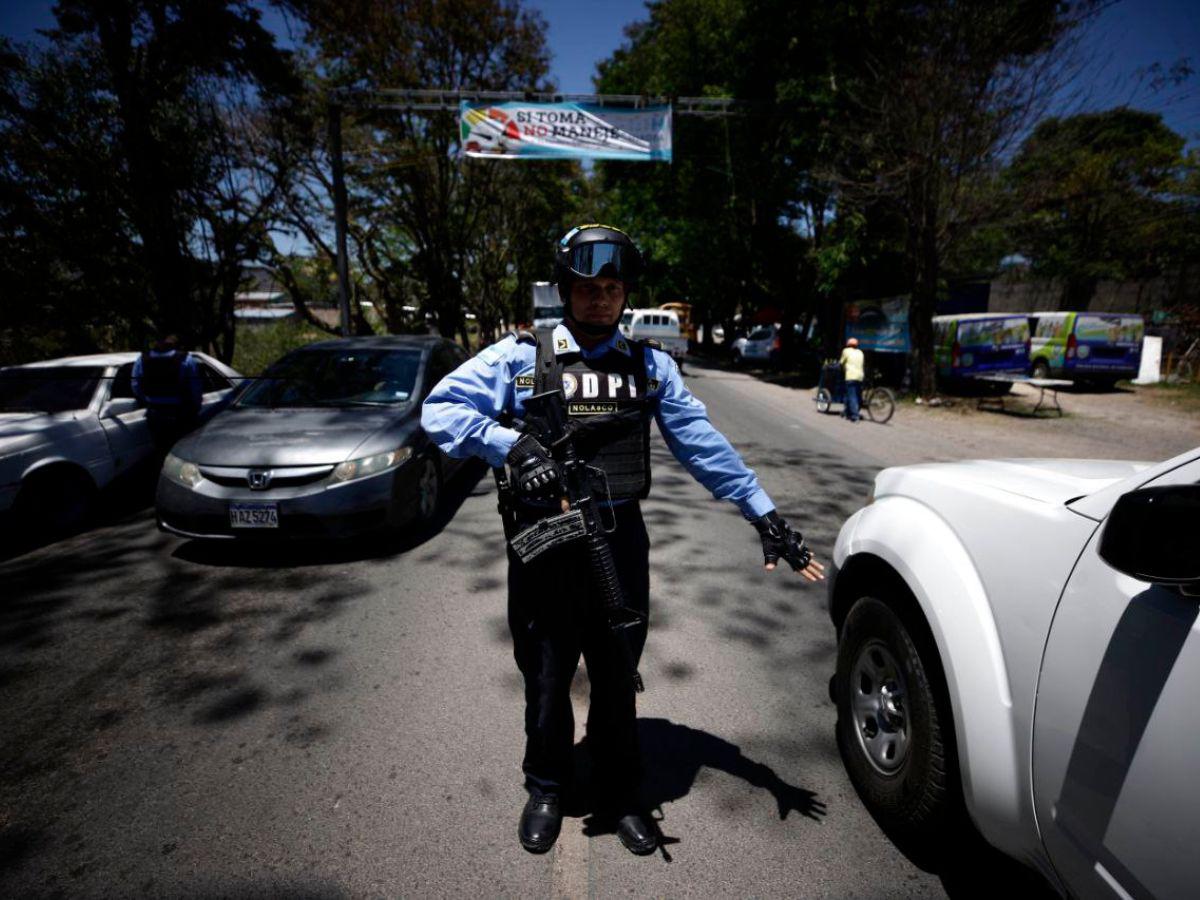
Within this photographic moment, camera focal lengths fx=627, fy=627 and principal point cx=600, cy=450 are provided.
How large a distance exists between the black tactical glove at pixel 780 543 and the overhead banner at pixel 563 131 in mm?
12733

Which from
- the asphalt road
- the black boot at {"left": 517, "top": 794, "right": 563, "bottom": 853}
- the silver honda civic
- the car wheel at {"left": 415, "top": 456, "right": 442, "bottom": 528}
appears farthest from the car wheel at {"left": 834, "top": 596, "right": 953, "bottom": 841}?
the car wheel at {"left": 415, "top": 456, "right": 442, "bottom": 528}

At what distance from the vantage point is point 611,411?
2.03m

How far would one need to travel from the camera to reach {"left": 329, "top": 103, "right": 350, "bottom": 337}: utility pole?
44.9 ft

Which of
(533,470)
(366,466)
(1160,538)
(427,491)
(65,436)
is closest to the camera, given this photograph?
(1160,538)

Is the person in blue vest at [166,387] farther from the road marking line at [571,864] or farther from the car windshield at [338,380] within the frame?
the road marking line at [571,864]

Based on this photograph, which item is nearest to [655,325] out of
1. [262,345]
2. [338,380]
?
[262,345]

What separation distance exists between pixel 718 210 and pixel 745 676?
72.4ft

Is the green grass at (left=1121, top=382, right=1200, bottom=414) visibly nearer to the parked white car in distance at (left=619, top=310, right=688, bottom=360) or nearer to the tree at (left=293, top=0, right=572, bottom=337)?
the parked white car in distance at (left=619, top=310, right=688, bottom=360)

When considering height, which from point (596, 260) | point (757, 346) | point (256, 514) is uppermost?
point (596, 260)

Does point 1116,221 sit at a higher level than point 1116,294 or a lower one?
higher

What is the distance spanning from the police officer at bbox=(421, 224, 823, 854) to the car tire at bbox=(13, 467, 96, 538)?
4.71 m

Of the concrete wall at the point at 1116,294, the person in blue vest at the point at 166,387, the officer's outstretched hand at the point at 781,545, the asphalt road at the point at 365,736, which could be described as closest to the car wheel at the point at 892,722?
the asphalt road at the point at 365,736

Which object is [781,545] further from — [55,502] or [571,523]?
[55,502]

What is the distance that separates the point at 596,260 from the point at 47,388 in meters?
5.88
